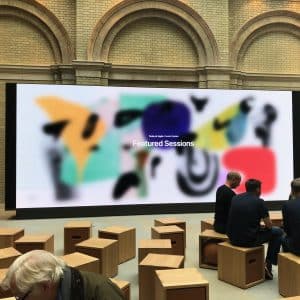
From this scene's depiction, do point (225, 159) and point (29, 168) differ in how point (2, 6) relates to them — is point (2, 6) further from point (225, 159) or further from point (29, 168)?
point (225, 159)

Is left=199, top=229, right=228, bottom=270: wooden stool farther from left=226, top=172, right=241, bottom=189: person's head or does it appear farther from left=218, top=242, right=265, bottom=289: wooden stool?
left=226, top=172, right=241, bottom=189: person's head

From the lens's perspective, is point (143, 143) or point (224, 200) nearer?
point (224, 200)

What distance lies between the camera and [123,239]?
6.76 metres

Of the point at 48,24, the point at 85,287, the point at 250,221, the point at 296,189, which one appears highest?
the point at 48,24

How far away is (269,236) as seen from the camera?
5559 millimetres

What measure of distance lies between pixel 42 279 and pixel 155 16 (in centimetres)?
1227

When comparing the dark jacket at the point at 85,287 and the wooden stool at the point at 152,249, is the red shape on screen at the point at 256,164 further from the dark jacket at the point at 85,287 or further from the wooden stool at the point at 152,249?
the dark jacket at the point at 85,287

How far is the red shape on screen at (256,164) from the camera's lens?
1162cm

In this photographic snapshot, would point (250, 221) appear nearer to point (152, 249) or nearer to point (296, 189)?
point (296, 189)

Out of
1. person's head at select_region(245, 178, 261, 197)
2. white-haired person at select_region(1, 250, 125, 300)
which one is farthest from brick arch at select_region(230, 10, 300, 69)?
white-haired person at select_region(1, 250, 125, 300)

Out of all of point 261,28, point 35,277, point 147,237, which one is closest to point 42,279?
point 35,277

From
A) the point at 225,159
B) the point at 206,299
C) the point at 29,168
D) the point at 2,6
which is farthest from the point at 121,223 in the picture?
the point at 2,6

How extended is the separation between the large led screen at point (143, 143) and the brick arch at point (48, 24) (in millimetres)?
2392

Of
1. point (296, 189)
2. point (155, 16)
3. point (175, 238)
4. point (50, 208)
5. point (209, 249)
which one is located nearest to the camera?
point (296, 189)
